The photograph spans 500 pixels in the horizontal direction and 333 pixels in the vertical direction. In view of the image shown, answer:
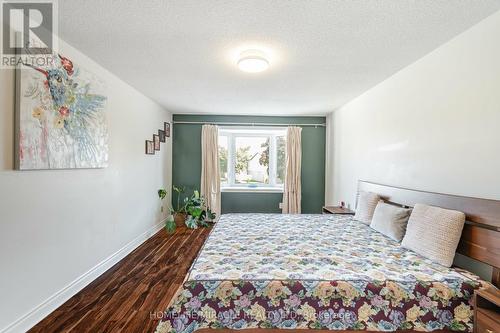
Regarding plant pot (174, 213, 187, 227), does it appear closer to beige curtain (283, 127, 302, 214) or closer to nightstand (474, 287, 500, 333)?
beige curtain (283, 127, 302, 214)

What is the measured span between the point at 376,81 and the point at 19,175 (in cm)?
366

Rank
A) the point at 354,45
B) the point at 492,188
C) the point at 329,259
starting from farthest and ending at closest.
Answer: the point at 354,45, the point at 329,259, the point at 492,188

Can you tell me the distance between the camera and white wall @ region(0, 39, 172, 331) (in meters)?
1.65

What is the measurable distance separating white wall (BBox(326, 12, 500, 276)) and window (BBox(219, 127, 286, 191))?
2156 mm

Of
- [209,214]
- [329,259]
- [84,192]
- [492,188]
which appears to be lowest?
[209,214]

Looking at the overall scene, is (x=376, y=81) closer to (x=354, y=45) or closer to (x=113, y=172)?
(x=354, y=45)

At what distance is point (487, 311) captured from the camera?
1.32 m

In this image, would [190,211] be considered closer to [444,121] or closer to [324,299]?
[324,299]

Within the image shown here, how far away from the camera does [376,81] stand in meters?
2.98

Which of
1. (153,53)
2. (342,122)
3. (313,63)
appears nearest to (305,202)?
(342,122)

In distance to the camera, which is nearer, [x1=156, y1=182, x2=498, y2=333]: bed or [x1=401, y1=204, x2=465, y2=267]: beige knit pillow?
[x1=156, y1=182, x2=498, y2=333]: bed

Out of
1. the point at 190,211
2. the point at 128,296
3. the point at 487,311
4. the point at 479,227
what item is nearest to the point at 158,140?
the point at 190,211

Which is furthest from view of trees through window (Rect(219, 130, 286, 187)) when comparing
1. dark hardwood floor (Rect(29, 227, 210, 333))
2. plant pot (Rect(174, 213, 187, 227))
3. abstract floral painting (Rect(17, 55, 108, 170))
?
abstract floral painting (Rect(17, 55, 108, 170))

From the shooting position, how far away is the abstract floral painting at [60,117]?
1730 millimetres
